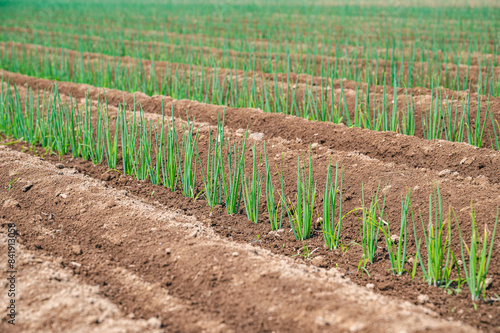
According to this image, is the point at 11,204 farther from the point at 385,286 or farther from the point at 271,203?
the point at 385,286

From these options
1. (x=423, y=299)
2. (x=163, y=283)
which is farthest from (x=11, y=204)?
(x=423, y=299)

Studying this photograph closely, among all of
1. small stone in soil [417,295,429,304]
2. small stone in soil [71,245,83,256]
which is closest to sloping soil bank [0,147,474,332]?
small stone in soil [71,245,83,256]

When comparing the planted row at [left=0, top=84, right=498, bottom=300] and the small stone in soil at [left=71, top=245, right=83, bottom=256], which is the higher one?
the planted row at [left=0, top=84, right=498, bottom=300]

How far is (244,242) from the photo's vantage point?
2.49 metres

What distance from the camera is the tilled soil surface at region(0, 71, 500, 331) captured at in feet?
5.70

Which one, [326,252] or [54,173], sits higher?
[54,173]

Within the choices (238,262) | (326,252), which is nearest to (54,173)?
(238,262)

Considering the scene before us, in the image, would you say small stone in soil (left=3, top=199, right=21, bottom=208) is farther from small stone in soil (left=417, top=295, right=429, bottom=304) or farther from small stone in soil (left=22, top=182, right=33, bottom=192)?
small stone in soil (left=417, top=295, right=429, bottom=304)

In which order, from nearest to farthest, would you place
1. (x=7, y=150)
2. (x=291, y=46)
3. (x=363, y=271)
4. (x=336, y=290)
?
(x=336, y=290), (x=363, y=271), (x=7, y=150), (x=291, y=46)

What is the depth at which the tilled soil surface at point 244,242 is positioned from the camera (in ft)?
5.70

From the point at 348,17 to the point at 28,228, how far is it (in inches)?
449

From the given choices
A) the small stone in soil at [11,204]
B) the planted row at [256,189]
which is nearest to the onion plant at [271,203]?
the planted row at [256,189]

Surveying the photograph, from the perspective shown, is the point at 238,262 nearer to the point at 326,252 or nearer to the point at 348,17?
the point at 326,252

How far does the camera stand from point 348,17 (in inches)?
482
